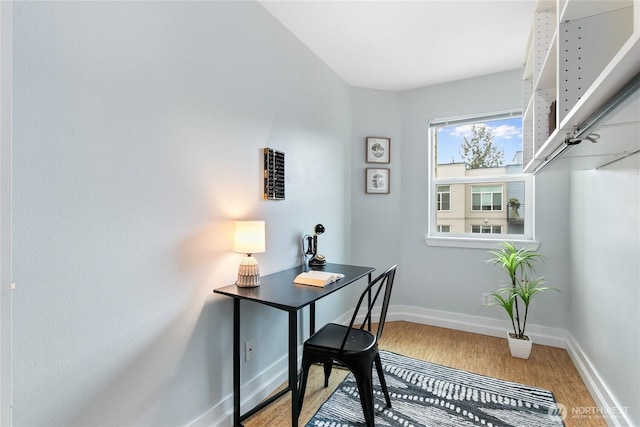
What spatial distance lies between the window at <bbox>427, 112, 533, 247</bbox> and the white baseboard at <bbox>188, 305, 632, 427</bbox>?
0.73 metres

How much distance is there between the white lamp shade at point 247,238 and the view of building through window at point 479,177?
2.18 metres

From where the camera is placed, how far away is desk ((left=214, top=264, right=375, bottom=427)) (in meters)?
1.43

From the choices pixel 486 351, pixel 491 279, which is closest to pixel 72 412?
pixel 486 351

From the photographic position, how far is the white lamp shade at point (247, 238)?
1.67 metres

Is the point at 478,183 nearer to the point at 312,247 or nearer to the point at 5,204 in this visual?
the point at 312,247

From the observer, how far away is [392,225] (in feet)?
10.9

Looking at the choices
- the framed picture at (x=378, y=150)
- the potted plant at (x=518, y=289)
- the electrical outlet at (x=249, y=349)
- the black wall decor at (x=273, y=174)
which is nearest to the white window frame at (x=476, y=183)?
the potted plant at (x=518, y=289)

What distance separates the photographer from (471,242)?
9.88 ft

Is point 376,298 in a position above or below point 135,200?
below

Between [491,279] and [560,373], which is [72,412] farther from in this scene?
[491,279]

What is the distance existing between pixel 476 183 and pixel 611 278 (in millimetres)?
1466

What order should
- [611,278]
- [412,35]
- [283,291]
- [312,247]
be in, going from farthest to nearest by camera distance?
[312,247], [412,35], [611,278], [283,291]

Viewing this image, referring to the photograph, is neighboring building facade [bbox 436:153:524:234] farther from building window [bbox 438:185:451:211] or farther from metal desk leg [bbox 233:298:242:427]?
metal desk leg [bbox 233:298:242:427]

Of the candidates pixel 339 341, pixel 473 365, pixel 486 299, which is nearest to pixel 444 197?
pixel 486 299
